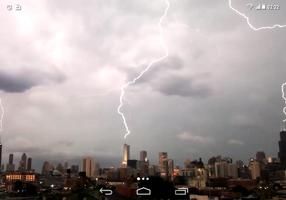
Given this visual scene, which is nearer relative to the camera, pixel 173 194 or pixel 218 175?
pixel 173 194

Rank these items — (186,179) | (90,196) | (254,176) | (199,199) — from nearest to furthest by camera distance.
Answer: (90,196)
(199,199)
(186,179)
(254,176)

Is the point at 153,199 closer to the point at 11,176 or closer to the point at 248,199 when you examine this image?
the point at 248,199

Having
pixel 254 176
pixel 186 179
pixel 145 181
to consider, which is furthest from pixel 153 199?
pixel 254 176

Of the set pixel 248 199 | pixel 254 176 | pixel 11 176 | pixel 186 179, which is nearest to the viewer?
pixel 248 199

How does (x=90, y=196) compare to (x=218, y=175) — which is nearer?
(x=90, y=196)

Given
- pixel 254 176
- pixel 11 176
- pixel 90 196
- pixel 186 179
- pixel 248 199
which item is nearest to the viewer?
pixel 90 196

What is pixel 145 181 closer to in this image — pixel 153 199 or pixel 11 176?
pixel 153 199

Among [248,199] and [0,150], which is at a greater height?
[0,150]

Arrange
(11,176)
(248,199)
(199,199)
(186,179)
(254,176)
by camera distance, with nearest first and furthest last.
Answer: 1. (248,199)
2. (199,199)
3. (186,179)
4. (11,176)
5. (254,176)

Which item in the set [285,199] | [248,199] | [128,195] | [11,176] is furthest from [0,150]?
[285,199]
